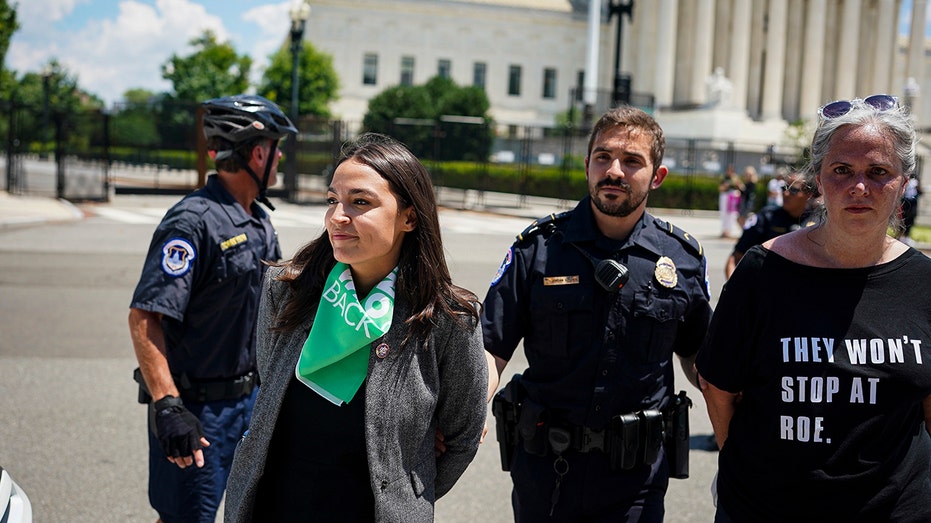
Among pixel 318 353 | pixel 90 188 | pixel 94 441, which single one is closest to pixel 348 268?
pixel 318 353

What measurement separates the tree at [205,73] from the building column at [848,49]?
46992 millimetres

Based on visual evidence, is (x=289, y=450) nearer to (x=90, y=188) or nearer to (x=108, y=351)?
(x=108, y=351)

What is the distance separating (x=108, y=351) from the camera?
361 inches

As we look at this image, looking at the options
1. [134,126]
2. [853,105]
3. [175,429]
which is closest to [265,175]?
[175,429]

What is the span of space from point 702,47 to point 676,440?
229 ft

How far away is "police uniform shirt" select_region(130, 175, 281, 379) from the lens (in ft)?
11.9

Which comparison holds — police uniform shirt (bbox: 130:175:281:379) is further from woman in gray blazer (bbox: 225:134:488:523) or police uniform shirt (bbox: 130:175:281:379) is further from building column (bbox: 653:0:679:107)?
building column (bbox: 653:0:679:107)

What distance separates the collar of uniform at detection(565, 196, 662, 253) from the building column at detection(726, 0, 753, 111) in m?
68.9

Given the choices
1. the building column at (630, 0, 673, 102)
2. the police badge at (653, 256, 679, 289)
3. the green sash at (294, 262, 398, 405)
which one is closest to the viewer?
the green sash at (294, 262, 398, 405)

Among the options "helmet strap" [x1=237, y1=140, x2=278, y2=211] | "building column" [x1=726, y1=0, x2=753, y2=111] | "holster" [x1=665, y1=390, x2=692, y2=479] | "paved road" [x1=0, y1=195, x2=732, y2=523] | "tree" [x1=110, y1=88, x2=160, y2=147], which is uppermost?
"building column" [x1=726, y1=0, x2=753, y2=111]

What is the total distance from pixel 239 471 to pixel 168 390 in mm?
1018

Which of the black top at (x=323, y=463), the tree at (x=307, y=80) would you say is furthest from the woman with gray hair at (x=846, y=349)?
the tree at (x=307, y=80)

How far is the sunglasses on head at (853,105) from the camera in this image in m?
2.76

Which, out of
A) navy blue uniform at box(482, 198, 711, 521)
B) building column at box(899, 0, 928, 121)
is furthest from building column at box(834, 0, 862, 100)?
navy blue uniform at box(482, 198, 711, 521)
